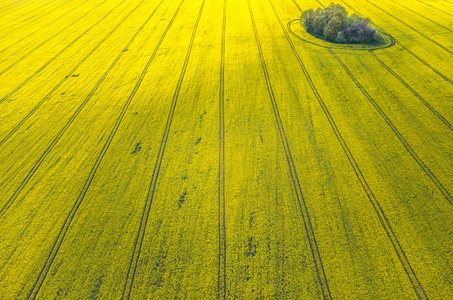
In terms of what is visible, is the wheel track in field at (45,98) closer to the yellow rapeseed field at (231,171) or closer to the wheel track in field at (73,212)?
the yellow rapeseed field at (231,171)

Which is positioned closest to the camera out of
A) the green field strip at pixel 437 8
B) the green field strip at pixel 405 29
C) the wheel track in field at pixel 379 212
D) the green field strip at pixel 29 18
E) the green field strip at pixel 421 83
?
the wheel track in field at pixel 379 212

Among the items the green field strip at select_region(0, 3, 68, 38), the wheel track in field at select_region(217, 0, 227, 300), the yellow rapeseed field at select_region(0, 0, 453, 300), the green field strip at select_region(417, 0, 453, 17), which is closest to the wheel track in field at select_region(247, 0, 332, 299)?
the yellow rapeseed field at select_region(0, 0, 453, 300)

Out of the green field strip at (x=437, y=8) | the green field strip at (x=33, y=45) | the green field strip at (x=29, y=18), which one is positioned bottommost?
the green field strip at (x=33, y=45)

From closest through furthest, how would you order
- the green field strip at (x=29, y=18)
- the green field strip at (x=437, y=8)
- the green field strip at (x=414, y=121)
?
the green field strip at (x=414, y=121) → the green field strip at (x=437, y=8) → the green field strip at (x=29, y=18)

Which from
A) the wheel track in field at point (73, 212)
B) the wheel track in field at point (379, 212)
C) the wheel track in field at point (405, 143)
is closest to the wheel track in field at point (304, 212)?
the wheel track in field at point (379, 212)

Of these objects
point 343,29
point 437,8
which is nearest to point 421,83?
point 343,29

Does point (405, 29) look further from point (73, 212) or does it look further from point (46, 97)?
point (46, 97)

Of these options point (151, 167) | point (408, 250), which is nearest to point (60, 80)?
point (151, 167)

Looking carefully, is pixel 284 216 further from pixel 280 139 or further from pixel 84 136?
pixel 84 136

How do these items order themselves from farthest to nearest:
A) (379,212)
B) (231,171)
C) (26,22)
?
1. (26,22)
2. (231,171)
3. (379,212)

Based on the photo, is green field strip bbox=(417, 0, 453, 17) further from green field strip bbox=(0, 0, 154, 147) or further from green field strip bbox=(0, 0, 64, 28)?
green field strip bbox=(0, 0, 64, 28)
